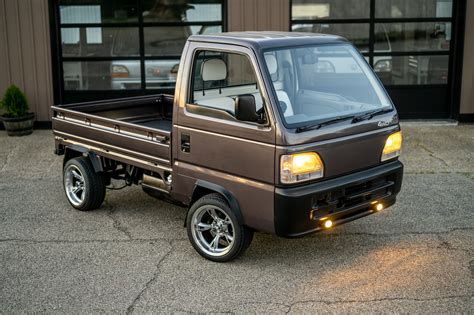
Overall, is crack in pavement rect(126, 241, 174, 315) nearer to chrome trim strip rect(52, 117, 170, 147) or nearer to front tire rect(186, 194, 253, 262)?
front tire rect(186, 194, 253, 262)

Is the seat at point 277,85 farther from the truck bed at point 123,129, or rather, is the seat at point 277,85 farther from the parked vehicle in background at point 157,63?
the parked vehicle in background at point 157,63

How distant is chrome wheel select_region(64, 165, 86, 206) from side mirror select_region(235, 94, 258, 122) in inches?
107

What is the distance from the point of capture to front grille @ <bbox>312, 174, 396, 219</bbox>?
563 cm

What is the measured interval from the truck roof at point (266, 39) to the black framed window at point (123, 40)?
5670 mm

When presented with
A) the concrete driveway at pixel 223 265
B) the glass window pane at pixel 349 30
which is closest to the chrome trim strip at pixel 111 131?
the concrete driveway at pixel 223 265

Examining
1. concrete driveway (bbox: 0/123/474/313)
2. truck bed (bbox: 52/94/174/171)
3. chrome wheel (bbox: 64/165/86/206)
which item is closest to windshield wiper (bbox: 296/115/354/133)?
concrete driveway (bbox: 0/123/474/313)

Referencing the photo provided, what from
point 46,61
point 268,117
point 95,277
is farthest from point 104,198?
point 46,61

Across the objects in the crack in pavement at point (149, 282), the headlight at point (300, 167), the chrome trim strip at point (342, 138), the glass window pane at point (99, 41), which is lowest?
the crack in pavement at point (149, 282)

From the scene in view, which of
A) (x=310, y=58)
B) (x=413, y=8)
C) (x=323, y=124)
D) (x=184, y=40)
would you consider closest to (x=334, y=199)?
(x=323, y=124)

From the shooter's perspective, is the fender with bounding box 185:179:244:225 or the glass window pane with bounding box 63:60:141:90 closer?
the fender with bounding box 185:179:244:225

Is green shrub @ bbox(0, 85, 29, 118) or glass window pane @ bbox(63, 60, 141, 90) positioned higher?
glass window pane @ bbox(63, 60, 141, 90)

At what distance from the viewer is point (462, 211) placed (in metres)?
7.37

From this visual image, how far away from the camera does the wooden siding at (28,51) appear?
1141 centimetres

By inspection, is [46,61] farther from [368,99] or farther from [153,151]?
[368,99]
